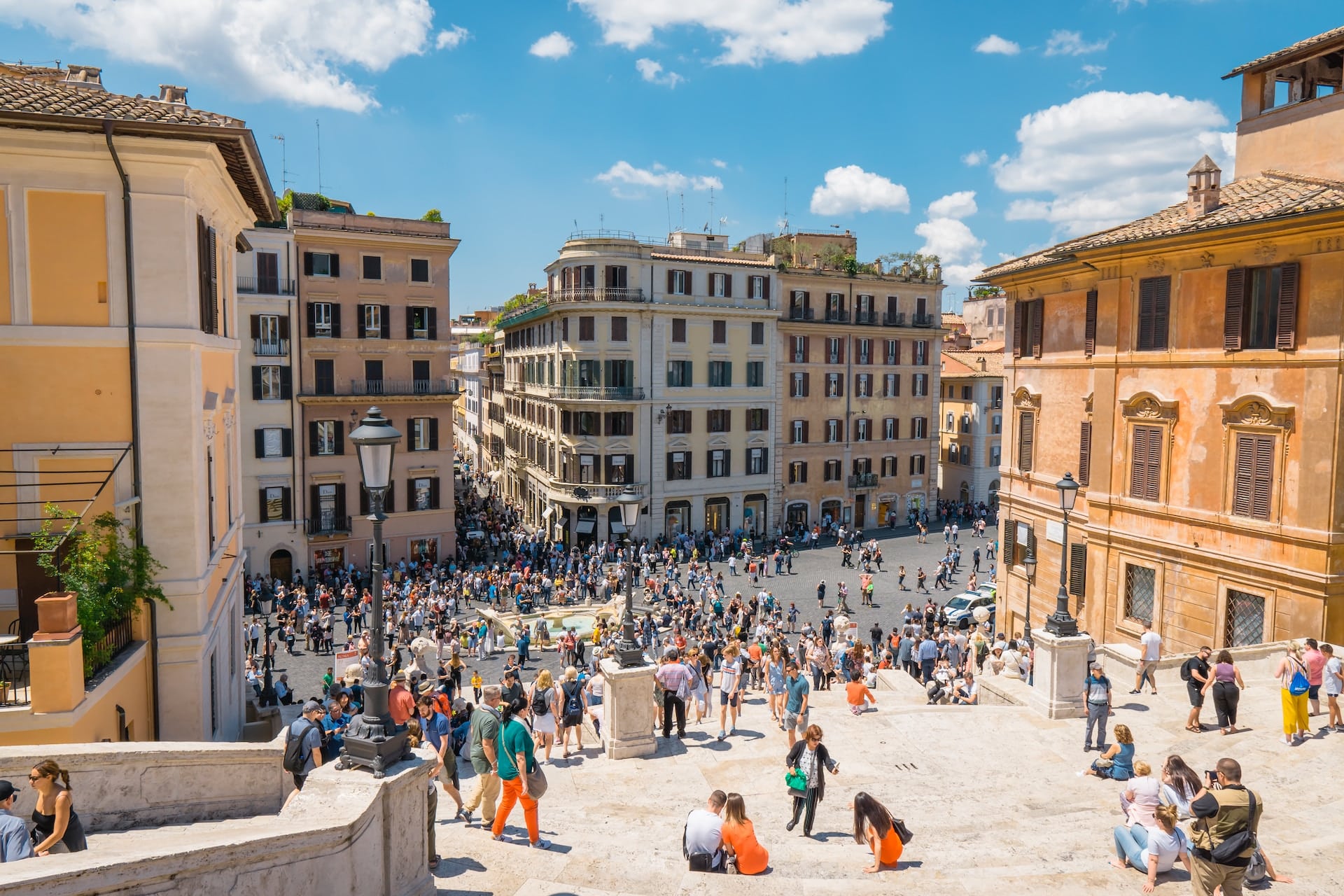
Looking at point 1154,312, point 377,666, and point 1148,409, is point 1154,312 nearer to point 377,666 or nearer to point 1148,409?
point 1148,409

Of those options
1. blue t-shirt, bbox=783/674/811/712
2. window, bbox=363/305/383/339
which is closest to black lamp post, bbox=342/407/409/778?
blue t-shirt, bbox=783/674/811/712

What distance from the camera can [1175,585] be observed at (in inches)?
810

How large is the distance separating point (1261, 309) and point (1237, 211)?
2217 mm

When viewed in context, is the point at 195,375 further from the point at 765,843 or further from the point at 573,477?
the point at 573,477

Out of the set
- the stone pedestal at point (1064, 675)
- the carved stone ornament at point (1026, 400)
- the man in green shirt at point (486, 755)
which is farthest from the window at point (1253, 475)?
the man in green shirt at point (486, 755)

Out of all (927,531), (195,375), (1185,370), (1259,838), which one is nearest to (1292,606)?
(1185,370)

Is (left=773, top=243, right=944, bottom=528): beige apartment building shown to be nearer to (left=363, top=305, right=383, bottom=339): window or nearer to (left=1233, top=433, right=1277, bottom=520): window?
(left=363, top=305, right=383, bottom=339): window

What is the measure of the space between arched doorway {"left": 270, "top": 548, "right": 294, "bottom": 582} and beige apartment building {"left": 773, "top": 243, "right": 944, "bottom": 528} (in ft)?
79.5

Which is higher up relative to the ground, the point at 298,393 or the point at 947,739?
→ the point at 298,393

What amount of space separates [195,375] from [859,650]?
1199cm

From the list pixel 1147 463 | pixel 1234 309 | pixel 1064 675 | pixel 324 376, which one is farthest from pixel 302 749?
pixel 324 376

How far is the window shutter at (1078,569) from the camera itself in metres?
23.3

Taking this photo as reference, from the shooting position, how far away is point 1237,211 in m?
19.1

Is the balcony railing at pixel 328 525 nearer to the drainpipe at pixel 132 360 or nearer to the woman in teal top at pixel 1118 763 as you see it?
the drainpipe at pixel 132 360
